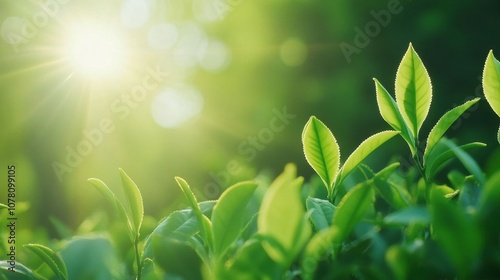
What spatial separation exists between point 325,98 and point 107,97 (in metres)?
3.15

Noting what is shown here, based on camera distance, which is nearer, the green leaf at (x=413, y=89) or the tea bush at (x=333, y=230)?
the tea bush at (x=333, y=230)

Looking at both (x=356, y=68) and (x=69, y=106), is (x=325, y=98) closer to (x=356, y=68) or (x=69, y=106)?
(x=356, y=68)

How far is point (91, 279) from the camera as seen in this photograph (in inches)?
35.4

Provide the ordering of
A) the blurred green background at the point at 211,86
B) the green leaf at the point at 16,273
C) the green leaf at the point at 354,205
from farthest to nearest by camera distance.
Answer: the blurred green background at the point at 211,86 < the green leaf at the point at 16,273 < the green leaf at the point at 354,205

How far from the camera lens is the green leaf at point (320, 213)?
0.83 meters

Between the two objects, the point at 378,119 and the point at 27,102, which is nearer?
the point at 378,119

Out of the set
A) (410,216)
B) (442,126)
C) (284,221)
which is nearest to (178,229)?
(284,221)

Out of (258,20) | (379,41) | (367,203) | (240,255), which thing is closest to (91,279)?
(240,255)

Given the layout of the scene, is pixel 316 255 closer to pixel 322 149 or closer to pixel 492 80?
pixel 322 149

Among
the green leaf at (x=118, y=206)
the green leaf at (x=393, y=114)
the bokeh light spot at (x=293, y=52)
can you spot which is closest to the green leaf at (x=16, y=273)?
the green leaf at (x=118, y=206)

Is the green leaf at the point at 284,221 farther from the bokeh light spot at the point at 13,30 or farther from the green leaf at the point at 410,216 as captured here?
the bokeh light spot at the point at 13,30

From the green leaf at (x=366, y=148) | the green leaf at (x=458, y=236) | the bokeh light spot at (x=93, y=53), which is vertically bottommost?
the green leaf at (x=458, y=236)

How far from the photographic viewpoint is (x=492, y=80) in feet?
3.16

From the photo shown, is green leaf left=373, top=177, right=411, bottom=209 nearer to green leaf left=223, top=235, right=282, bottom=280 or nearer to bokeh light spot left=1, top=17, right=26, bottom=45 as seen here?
green leaf left=223, top=235, right=282, bottom=280
